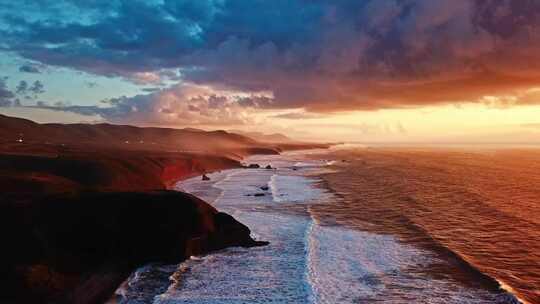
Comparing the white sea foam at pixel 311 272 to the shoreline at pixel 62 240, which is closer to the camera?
the shoreline at pixel 62 240

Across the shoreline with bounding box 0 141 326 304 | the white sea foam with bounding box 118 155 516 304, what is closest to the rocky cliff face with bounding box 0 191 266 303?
the shoreline with bounding box 0 141 326 304

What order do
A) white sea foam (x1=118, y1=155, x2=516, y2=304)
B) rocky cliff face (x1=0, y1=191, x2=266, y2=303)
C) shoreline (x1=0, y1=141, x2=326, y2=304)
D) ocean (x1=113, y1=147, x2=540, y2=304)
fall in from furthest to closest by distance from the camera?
ocean (x1=113, y1=147, x2=540, y2=304) < white sea foam (x1=118, y1=155, x2=516, y2=304) < rocky cliff face (x1=0, y1=191, x2=266, y2=303) < shoreline (x1=0, y1=141, x2=326, y2=304)

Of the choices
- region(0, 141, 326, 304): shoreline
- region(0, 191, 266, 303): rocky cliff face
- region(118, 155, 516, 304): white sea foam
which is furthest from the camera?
region(118, 155, 516, 304): white sea foam

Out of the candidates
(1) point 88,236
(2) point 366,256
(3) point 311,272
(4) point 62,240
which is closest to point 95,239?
(1) point 88,236

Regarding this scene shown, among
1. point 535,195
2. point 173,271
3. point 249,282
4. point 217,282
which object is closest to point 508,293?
point 249,282

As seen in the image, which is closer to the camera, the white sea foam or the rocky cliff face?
the rocky cliff face

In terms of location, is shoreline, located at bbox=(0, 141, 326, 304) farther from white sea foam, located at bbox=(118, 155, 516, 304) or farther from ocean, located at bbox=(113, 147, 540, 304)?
white sea foam, located at bbox=(118, 155, 516, 304)

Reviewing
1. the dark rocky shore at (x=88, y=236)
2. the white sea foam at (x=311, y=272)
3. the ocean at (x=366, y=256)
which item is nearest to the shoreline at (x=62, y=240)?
the dark rocky shore at (x=88, y=236)

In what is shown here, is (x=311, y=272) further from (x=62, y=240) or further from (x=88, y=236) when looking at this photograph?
(x=62, y=240)

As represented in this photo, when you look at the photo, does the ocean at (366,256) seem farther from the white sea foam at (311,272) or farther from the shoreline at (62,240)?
the shoreline at (62,240)

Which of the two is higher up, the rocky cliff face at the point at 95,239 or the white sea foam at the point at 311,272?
the rocky cliff face at the point at 95,239
